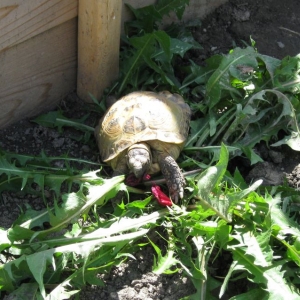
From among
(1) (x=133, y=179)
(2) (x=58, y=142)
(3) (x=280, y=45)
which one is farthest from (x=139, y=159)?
(3) (x=280, y=45)

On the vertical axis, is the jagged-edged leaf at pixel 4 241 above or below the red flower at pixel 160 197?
above

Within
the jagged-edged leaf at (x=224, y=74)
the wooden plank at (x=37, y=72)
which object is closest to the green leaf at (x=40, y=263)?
the wooden plank at (x=37, y=72)

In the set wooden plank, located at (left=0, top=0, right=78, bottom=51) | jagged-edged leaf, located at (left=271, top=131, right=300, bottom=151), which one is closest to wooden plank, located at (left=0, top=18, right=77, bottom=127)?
wooden plank, located at (left=0, top=0, right=78, bottom=51)

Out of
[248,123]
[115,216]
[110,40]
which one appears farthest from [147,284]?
[110,40]

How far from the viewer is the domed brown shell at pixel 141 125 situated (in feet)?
13.1

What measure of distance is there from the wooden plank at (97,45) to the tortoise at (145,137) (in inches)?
12.5

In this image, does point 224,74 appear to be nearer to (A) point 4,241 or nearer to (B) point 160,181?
(B) point 160,181

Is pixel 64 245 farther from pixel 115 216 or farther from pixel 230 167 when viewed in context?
pixel 230 167

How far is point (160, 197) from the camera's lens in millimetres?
3830

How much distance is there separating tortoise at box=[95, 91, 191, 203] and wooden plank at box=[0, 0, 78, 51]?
0.66 metres

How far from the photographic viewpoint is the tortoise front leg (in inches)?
152

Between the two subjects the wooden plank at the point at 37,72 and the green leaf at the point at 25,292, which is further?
the wooden plank at the point at 37,72

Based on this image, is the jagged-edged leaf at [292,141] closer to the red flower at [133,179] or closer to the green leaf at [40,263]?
the red flower at [133,179]

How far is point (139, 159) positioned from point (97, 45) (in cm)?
85
